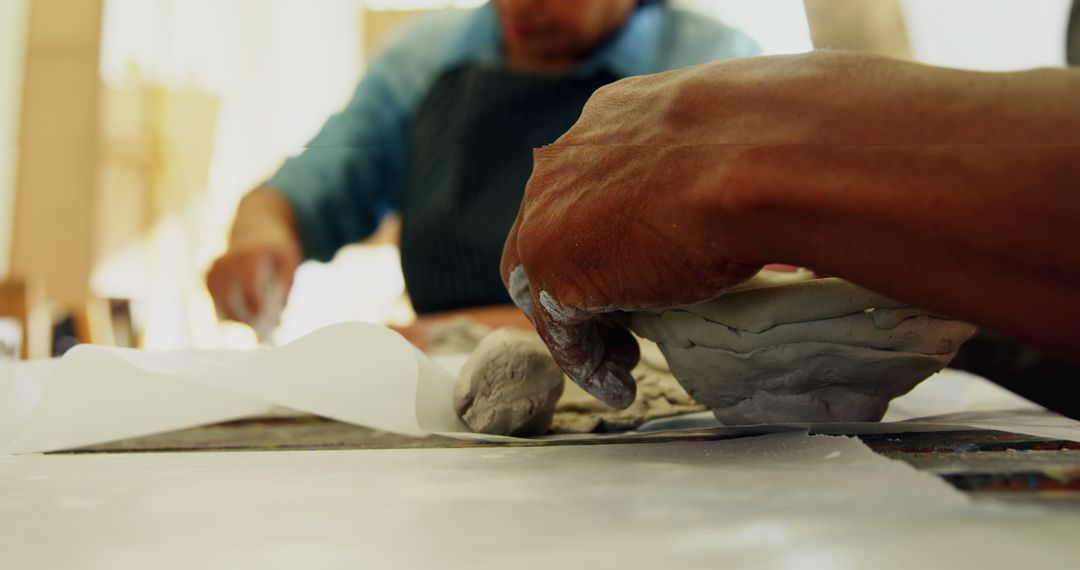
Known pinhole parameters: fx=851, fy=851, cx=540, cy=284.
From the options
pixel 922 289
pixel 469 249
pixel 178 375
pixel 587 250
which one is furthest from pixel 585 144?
pixel 469 249

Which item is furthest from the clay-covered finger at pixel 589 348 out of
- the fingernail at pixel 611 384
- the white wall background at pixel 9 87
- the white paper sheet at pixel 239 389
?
the white wall background at pixel 9 87

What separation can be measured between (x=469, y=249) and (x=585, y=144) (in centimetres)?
76

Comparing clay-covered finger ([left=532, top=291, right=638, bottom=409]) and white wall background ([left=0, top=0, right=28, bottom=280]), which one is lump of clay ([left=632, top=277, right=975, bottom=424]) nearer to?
clay-covered finger ([left=532, top=291, right=638, bottom=409])

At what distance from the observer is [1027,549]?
200mm

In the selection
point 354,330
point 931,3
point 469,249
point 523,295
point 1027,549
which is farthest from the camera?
point 469,249

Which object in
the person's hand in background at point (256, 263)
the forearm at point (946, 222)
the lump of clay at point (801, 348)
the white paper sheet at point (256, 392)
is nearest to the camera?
the forearm at point (946, 222)

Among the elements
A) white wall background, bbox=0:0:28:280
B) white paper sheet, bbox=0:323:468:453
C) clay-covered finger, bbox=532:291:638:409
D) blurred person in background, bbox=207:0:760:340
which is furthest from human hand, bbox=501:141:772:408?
white wall background, bbox=0:0:28:280

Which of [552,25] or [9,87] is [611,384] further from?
[9,87]

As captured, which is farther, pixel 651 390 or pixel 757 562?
pixel 651 390

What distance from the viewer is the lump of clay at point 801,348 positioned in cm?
36

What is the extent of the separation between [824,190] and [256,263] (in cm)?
72

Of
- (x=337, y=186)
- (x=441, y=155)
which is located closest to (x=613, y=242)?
(x=337, y=186)

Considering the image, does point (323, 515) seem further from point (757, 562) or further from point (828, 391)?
point (828, 391)

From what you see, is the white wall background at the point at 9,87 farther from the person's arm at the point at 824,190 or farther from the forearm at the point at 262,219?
the person's arm at the point at 824,190
